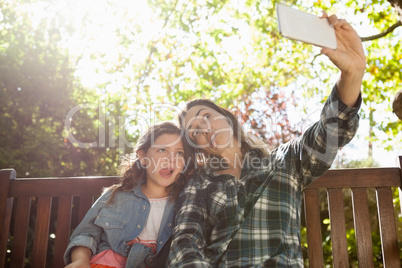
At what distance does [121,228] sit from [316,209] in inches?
45.4

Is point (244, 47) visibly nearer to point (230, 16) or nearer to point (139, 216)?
point (230, 16)

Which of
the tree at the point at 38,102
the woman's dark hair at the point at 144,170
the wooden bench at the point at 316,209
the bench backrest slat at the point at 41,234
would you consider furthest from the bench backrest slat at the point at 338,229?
the tree at the point at 38,102

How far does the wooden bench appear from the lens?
2.19m

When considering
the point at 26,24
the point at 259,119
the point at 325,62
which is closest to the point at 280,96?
the point at 259,119

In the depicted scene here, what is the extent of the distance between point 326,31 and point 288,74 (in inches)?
266

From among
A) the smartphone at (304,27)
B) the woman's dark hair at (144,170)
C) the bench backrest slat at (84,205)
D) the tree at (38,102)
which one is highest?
the tree at (38,102)

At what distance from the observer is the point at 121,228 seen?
214 centimetres

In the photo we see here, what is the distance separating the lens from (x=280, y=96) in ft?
30.2

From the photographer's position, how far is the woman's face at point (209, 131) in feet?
7.64

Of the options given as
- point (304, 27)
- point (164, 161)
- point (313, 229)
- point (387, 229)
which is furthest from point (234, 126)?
point (304, 27)

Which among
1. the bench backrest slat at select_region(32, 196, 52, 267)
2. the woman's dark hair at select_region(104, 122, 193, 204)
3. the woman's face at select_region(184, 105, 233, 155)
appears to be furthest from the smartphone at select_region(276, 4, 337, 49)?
the bench backrest slat at select_region(32, 196, 52, 267)

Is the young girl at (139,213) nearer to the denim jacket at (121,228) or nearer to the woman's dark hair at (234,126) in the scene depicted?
the denim jacket at (121,228)

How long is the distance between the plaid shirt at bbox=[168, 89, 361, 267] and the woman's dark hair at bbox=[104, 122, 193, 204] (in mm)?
198

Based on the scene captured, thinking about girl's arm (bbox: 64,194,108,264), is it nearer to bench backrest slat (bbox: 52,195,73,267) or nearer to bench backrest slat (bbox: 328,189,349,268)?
bench backrest slat (bbox: 52,195,73,267)
